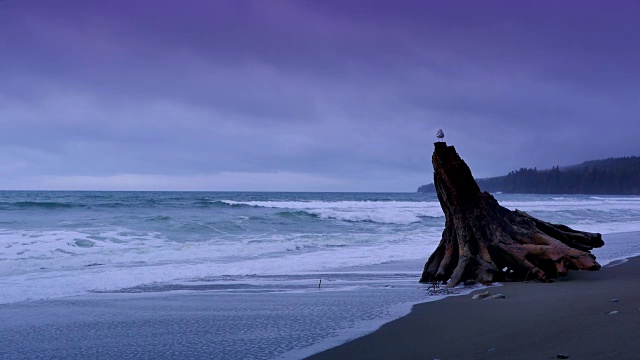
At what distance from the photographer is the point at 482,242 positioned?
8.73 meters

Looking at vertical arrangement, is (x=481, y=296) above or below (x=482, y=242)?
below

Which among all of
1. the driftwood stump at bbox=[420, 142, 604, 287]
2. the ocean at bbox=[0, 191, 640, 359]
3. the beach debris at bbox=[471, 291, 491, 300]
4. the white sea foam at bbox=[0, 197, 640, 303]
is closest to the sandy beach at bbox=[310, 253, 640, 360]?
the beach debris at bbox=[471, 291, 491, 300]

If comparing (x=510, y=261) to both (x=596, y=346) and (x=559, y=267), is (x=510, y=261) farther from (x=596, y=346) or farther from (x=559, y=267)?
(x=596, y=346)

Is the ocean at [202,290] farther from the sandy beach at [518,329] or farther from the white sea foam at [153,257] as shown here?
the sandy beach at [518,329]

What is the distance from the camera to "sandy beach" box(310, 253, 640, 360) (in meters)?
4.41

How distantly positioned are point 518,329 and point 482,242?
3.57m

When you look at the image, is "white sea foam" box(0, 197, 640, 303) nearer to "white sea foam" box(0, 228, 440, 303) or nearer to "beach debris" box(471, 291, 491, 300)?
"white sea foam" box(0, 228, 440, 303)

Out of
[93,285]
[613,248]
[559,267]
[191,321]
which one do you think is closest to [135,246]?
[93,285]

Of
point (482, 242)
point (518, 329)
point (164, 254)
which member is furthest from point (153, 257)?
point (518, 329)

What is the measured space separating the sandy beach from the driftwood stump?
0.76m

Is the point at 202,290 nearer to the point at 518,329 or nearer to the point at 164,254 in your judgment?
the point at 518,329

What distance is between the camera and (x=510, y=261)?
28.5 feet

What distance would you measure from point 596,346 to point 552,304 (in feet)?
7.39

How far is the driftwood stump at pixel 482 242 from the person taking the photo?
27.9 ft
